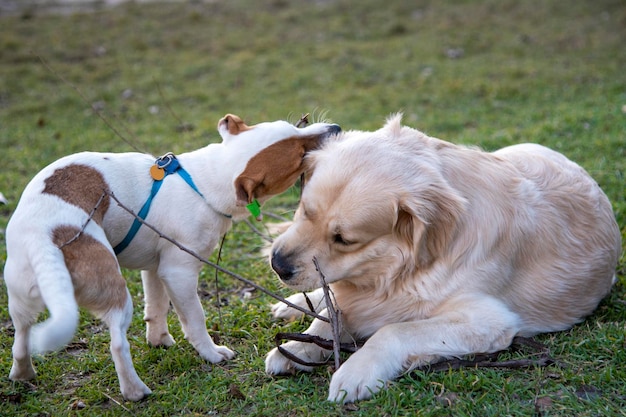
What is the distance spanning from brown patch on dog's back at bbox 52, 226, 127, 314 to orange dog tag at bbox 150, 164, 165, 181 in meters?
0.62

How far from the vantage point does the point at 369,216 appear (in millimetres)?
3176

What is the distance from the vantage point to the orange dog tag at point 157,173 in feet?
11.5

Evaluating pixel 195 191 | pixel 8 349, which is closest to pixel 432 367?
pixel 195 191

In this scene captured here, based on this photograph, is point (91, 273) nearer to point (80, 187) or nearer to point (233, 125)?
point (80, 187)

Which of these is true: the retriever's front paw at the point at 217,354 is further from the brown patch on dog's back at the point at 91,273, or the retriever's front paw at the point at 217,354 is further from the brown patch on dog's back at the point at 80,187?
the brown patch on dog's back at the point at 80,187

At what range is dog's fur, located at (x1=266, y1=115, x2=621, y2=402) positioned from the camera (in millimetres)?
3172

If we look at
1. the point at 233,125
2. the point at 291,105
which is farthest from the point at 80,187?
the point at 291,105

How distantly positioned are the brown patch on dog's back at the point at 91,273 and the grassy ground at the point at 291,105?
511 mm

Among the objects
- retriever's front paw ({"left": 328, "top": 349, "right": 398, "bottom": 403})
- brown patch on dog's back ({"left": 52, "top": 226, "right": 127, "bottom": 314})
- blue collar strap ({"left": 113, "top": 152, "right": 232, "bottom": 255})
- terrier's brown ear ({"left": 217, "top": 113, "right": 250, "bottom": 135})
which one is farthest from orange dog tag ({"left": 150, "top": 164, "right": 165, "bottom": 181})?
retriever's front paw ({"left": 328, "top": 349, "right": 398, "bottom": 403})

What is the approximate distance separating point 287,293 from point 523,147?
1.73m

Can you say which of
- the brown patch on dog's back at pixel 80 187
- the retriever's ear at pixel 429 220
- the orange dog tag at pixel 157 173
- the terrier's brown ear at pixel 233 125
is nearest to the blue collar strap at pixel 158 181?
the orange dog tag at pixel 157 173

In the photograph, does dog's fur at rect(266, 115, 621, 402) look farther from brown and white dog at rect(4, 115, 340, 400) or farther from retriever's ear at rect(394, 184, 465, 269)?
brown and white dog at rect(4, 115, 340, 400)

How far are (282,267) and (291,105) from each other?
6212 mm

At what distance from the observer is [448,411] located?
2.86m
